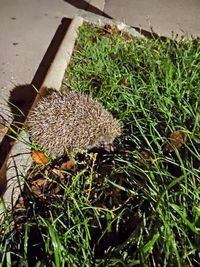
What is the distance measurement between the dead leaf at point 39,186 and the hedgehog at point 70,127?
0.87 feet

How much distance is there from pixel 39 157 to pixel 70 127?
382 mm

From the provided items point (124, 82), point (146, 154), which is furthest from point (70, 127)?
point (124, 82)

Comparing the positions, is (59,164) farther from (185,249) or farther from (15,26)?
(15,26)

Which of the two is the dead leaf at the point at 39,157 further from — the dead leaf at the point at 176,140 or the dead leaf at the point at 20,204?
the dead leaf at the point at 176,140

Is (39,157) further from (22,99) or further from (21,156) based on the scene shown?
(22,99)

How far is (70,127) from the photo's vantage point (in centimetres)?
289

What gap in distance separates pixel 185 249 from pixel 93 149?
47.8 inches

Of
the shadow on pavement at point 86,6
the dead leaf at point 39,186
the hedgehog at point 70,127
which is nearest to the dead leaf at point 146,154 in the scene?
the hedgehog at point 70,127

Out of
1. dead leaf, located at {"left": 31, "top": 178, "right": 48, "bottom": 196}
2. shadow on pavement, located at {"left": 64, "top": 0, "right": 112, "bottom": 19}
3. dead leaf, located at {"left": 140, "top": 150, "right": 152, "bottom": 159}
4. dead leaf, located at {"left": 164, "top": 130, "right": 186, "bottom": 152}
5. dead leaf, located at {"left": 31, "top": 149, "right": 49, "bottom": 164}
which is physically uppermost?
shadow on pavement, located at {"left": 64, "top": 0, "right": 112, "bottom": 19}

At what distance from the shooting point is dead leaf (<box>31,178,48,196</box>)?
2.77m

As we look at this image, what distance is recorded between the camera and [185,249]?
196cm

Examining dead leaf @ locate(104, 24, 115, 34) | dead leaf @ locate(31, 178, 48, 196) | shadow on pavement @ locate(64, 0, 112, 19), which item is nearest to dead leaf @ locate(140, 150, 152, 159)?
dead leaf @ locate(31, 178, 48, 196)

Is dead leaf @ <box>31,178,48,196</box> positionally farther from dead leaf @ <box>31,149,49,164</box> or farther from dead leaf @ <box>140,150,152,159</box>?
dead leaf @ <box>140,150,152,159</box>

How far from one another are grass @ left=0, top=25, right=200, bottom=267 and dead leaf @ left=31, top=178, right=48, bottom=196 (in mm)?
15
